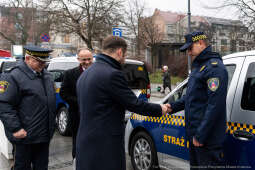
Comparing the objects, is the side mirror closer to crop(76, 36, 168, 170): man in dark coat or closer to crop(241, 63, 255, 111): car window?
crop(241, 63, 255, 111): car window

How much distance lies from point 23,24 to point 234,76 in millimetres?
37695

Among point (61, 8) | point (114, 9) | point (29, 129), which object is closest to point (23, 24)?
point (61, 8)

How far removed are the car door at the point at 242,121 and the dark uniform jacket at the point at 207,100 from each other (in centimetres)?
23

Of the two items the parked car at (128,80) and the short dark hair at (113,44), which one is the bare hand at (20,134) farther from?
the parked car at (128,80)

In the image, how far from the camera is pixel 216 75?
2.41 metres

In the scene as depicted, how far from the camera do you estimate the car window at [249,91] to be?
8.34ft

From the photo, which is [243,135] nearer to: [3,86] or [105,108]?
[105,108]

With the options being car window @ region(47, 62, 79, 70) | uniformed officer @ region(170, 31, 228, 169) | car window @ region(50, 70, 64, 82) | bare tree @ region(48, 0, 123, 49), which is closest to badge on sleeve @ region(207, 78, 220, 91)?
uniformed officer @ region(170, 31, 228, 169)

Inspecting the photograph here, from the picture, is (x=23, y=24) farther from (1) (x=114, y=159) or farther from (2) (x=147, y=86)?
(1) (x=114, y=159)

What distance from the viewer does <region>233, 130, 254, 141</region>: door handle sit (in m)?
2.44

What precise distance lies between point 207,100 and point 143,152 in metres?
1.69

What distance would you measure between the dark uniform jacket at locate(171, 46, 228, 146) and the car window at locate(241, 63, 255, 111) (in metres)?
0.33

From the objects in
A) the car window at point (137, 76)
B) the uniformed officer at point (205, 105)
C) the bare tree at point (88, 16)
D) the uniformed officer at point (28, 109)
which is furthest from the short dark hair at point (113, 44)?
the bare tree at point (88, 16)

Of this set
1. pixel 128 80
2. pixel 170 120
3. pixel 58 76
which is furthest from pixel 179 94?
pixel 58 76
